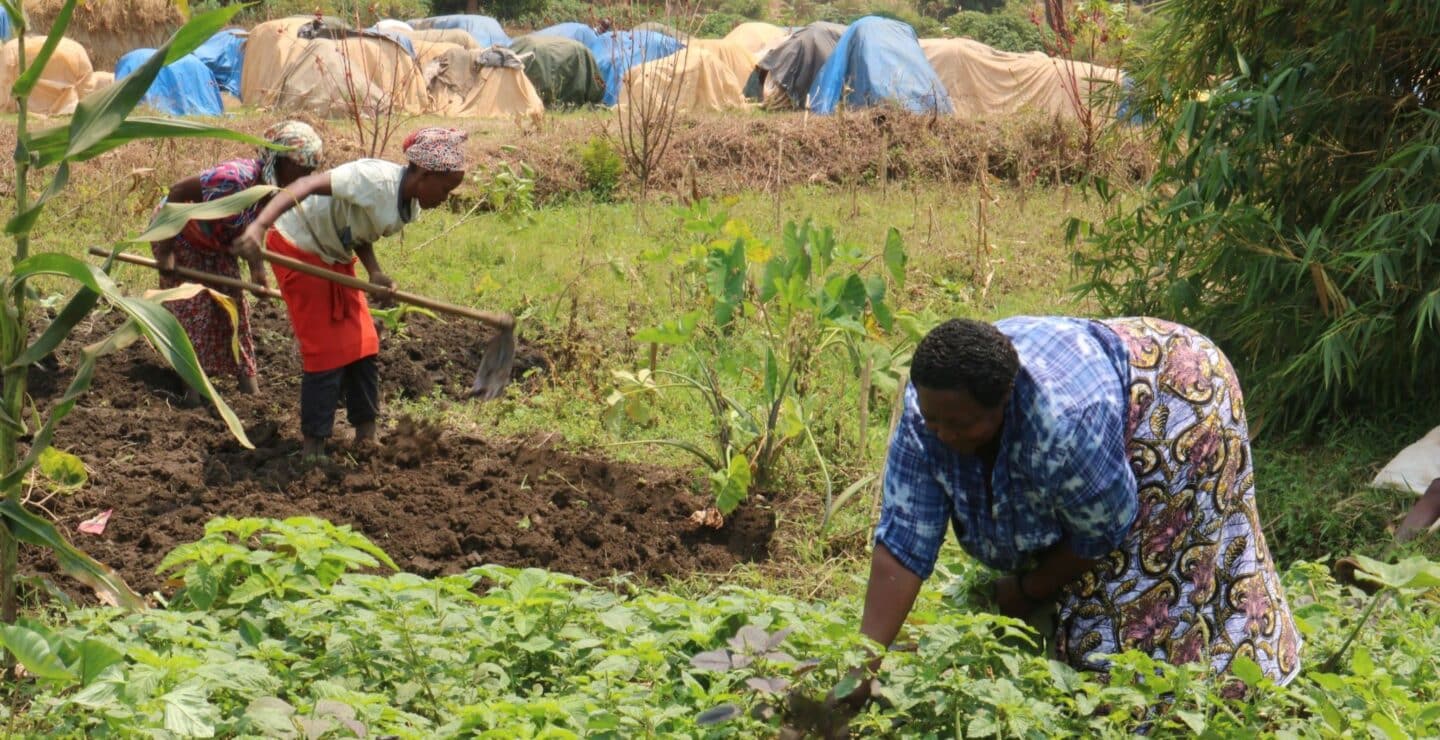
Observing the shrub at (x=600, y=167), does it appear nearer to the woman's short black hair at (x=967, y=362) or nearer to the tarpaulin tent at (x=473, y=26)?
the woman's short black hair at (x=967, y=362)

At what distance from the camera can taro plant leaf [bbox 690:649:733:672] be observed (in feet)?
8.20

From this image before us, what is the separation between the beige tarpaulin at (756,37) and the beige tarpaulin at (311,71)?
18.3ft

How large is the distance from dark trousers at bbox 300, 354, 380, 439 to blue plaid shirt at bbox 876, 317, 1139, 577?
3.20m

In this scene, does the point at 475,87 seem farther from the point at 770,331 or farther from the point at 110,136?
the point at 110,136

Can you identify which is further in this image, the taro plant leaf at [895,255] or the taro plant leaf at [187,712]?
the taro plant leaf at [895,255]

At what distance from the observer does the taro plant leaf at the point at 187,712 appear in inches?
93.1

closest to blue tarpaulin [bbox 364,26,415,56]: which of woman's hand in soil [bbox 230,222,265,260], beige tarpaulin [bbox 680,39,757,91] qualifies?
beige tarpaulin [bbox 680,39,757,91]

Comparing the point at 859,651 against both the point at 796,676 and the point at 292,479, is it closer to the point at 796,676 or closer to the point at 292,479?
the point at 796,676

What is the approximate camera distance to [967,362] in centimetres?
228

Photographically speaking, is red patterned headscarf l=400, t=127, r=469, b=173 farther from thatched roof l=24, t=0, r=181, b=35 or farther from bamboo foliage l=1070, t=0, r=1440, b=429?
thatched roof l=24, t=0, r=181, b=35

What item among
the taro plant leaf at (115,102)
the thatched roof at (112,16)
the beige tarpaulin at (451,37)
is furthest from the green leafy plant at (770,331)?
the thatched roof at (112,16)

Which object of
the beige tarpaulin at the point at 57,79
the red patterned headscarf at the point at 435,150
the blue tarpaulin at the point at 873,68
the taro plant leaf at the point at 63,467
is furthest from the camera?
the blue tarpaulin at the point at 873,68

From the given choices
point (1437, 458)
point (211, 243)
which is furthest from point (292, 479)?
point (1437, 458)

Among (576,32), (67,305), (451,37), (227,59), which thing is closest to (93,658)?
(67,305)
